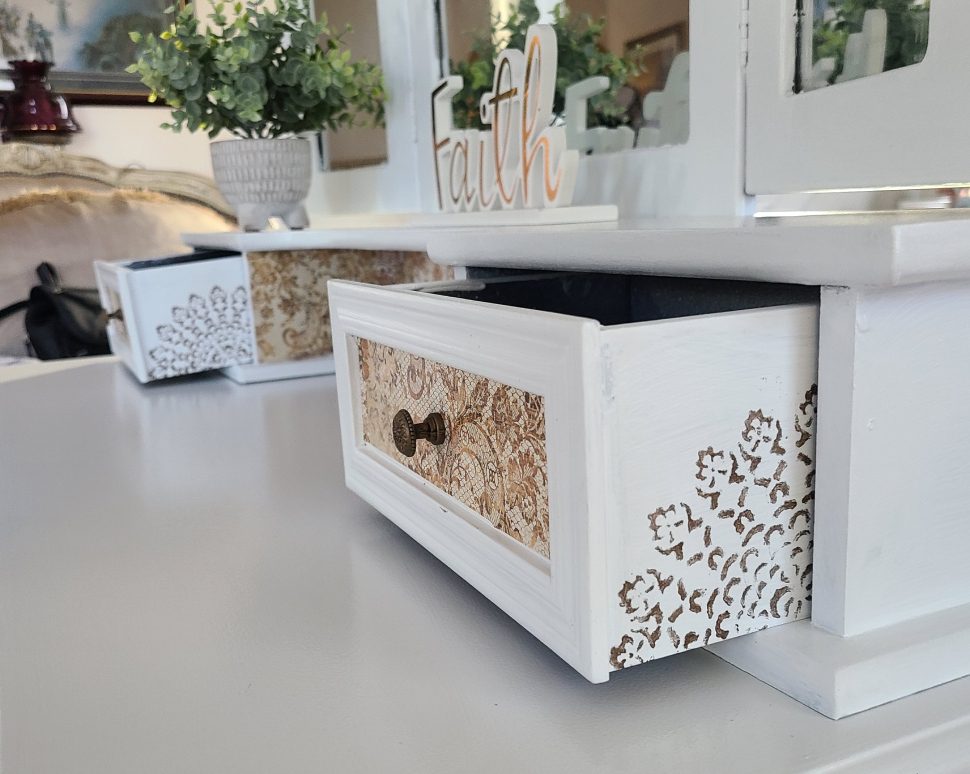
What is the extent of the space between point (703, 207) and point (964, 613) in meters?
0.46

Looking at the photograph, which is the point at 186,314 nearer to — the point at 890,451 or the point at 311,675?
the point at 311,675

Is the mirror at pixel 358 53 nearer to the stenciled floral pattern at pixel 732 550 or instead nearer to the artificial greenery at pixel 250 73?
the artificial greenery at pixel 250 73

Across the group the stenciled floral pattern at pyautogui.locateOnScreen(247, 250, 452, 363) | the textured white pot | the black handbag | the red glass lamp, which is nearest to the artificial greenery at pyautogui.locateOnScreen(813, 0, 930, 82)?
the stenciled floral pattern at pyautogui.locateOnScreen(247, 250, 452, 363)

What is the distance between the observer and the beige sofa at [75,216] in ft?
6.50

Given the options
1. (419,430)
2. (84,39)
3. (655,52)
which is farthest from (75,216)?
(419,430)

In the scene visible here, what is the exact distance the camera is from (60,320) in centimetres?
196

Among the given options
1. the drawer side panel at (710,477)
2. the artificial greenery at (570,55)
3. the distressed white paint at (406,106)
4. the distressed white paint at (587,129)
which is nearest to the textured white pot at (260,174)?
the distressed white paint at (406,106)

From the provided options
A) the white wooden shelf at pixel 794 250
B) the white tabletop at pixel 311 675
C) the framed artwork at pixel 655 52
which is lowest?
the white tabletop at pixel 311 675

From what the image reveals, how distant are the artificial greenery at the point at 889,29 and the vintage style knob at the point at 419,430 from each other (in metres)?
0.40

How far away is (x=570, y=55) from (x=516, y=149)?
0.19 metres

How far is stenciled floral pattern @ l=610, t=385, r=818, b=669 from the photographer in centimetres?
39

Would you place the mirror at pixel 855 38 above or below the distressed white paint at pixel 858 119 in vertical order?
above

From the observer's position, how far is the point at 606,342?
1.21ft

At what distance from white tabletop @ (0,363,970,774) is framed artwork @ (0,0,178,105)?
162cm
